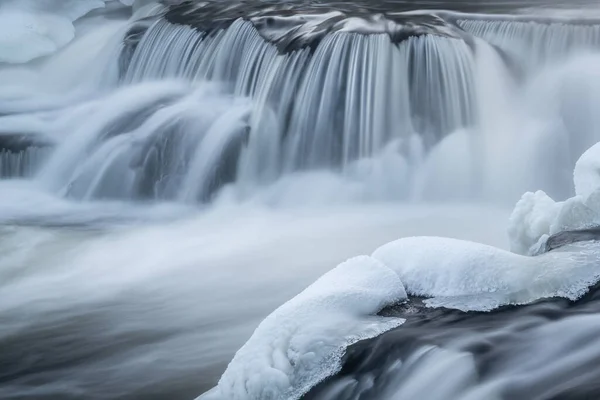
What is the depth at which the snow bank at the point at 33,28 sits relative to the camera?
37.9ft

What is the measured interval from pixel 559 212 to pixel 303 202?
3701 millimetres

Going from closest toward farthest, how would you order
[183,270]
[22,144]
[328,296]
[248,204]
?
[328,296], [183,270], [248,204], [22,144]

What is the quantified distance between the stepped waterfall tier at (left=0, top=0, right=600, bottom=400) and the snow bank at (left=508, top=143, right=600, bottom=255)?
12mm

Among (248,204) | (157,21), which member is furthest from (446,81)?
(157,21)

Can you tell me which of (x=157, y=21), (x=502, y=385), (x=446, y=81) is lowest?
(x=502, y=385)

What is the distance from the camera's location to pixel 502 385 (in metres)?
2.83

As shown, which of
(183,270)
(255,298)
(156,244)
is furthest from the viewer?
(156,244)

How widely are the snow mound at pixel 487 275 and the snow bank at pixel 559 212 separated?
590mm

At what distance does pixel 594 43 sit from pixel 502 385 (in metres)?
5.70

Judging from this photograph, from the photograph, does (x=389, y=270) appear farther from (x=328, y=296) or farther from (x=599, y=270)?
(x=599, y=270)

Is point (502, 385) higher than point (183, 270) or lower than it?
higher

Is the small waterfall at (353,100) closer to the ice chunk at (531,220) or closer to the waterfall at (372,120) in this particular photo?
the waterfall at (372,120)

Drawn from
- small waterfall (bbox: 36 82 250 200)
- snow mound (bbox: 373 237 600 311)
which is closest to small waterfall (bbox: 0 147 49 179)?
small waterfall (bbox: 36 82 250 200)

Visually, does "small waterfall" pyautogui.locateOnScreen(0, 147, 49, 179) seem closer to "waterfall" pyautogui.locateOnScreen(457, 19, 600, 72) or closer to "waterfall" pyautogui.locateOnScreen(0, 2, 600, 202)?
"waterfall" pyautogui.locateOnScreen(0, 2, 600, 202)
